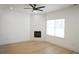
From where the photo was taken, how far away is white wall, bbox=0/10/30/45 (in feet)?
4.99

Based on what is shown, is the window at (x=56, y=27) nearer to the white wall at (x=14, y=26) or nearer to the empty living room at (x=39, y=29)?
the empty living room at (x=39, y=29)

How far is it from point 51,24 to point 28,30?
0.46 metres

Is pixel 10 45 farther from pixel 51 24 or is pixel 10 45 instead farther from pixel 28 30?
pixel 51 24

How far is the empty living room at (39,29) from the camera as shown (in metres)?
1.53

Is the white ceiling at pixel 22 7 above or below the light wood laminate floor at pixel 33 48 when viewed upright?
above

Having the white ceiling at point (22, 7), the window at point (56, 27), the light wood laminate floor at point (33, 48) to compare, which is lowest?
the light wood laminate floor at point (33, 48)

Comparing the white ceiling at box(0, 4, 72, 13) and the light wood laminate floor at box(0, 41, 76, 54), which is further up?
the white ceiling at box(0, 4, 72, 13)

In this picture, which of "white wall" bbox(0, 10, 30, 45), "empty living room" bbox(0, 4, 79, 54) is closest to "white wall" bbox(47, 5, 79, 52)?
"empty living room" bbox(0, 4, 79, 54)

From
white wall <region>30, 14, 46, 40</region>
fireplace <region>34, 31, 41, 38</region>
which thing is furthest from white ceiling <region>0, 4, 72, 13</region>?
fireplace <region>34, 31, 41, 38</region>

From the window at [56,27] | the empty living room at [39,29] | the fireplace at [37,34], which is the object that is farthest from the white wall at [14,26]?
the window at [56,27]

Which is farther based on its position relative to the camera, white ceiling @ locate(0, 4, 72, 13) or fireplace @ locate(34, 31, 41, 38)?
fireplace @ locate(34, 31, 41, 38)

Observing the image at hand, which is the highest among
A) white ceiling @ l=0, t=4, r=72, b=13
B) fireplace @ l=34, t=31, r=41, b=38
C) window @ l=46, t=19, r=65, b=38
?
white ceiling @ l=0, t=4, r=72, b=13

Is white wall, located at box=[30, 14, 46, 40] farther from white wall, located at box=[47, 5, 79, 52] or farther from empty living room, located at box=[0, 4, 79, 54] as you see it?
white wall, located at box=[47, 5, 79, 52]

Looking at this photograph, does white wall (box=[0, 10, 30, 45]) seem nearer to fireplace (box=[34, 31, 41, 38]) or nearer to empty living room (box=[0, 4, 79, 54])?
empty living room (box=[0, 4, 79, 54])
